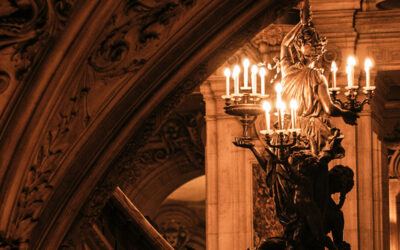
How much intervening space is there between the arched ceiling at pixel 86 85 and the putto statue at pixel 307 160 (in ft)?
19.2

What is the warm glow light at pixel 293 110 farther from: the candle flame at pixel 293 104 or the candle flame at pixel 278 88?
the candle flame at pixel 278 88

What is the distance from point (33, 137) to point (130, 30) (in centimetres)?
21

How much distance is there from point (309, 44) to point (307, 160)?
1.04 m

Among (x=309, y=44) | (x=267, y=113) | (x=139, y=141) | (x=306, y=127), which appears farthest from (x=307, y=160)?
(x=139, y=141)

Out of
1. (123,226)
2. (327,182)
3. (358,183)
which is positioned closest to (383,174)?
(358,183)

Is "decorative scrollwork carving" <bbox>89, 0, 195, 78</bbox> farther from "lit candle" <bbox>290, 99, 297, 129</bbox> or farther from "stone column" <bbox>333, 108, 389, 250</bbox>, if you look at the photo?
"stone column" <bbox>333, 108, 389, 250</bbox>

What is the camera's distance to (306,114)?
7652mm

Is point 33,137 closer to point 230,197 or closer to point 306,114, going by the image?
point 306,114

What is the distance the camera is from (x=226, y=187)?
1006cm

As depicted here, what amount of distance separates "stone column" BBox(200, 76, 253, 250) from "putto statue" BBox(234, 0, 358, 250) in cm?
227

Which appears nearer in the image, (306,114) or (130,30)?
(130,30)

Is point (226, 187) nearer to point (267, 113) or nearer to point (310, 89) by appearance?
point (310, 89)

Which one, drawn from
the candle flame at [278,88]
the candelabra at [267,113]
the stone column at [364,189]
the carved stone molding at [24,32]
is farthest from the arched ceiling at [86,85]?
the stone column at [364,189]

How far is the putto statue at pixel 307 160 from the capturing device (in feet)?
24.1
